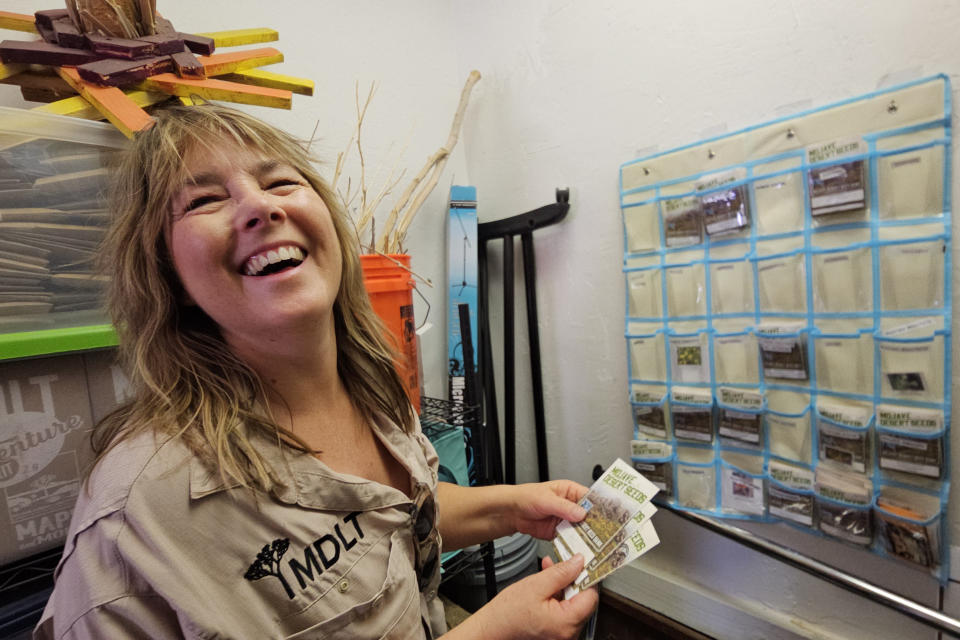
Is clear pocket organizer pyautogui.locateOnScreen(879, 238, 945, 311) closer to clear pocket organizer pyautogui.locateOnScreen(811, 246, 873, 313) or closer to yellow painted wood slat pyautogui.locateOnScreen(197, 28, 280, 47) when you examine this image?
clear pocket organizer pyautogui.locateOnScreen(811, 246, 873, 313)

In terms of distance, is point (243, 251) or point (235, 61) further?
point (235, 61)

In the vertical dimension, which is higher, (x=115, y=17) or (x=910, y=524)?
(x=115, y=17)

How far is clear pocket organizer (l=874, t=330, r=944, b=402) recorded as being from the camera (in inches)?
38.3

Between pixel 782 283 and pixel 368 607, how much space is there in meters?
1.18

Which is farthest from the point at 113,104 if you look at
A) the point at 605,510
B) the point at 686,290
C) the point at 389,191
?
the point at 686,290

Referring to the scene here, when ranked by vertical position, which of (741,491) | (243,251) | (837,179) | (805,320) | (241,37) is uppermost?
(241,37)

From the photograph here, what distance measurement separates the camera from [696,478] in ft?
4.44

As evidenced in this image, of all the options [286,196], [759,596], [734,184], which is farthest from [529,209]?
[759,596]

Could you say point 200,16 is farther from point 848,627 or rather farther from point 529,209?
point 848,627

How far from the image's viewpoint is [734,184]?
1201mm

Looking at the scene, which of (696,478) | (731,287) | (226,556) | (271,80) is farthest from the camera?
(696,478)

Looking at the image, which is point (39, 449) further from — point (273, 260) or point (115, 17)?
point (115, 17)

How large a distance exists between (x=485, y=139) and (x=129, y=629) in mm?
1817

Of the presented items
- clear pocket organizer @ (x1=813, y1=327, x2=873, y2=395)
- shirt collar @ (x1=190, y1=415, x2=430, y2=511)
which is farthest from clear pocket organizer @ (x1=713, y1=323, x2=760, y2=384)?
shirt collar @ (x1=190, y1=415, x2=430, y2=511)
